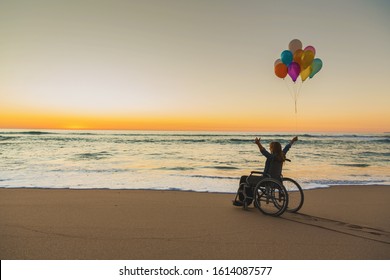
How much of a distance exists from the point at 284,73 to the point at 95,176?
686 centimetres

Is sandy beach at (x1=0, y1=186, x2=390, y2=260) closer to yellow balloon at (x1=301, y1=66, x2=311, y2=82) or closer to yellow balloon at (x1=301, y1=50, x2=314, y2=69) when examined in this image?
yellow balloon at (x1=301, y1=66, x2=311, y2=82)

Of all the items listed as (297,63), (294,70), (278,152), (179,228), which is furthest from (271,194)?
(297,63)

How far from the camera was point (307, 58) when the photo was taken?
22.2 feet

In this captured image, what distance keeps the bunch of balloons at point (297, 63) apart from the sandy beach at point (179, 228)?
289cm

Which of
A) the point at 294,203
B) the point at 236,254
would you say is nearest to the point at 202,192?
the point at 294,203

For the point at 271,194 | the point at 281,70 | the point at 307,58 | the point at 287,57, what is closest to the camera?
the point at 271,194

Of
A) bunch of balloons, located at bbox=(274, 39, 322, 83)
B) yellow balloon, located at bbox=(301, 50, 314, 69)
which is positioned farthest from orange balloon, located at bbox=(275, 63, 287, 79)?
yellow balloon, located at bbox=(301, 50, 314, 69)

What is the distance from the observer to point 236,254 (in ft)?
12.0

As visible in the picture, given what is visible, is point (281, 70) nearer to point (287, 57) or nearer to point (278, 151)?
point (287, 57)

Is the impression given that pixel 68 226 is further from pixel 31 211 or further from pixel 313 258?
pixel 313 258

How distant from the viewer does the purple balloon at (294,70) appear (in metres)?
6.92

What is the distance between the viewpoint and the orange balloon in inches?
279

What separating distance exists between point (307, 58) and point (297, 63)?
23 centimetres

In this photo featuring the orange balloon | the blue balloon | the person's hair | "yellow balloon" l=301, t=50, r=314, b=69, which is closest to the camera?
the person's hair
